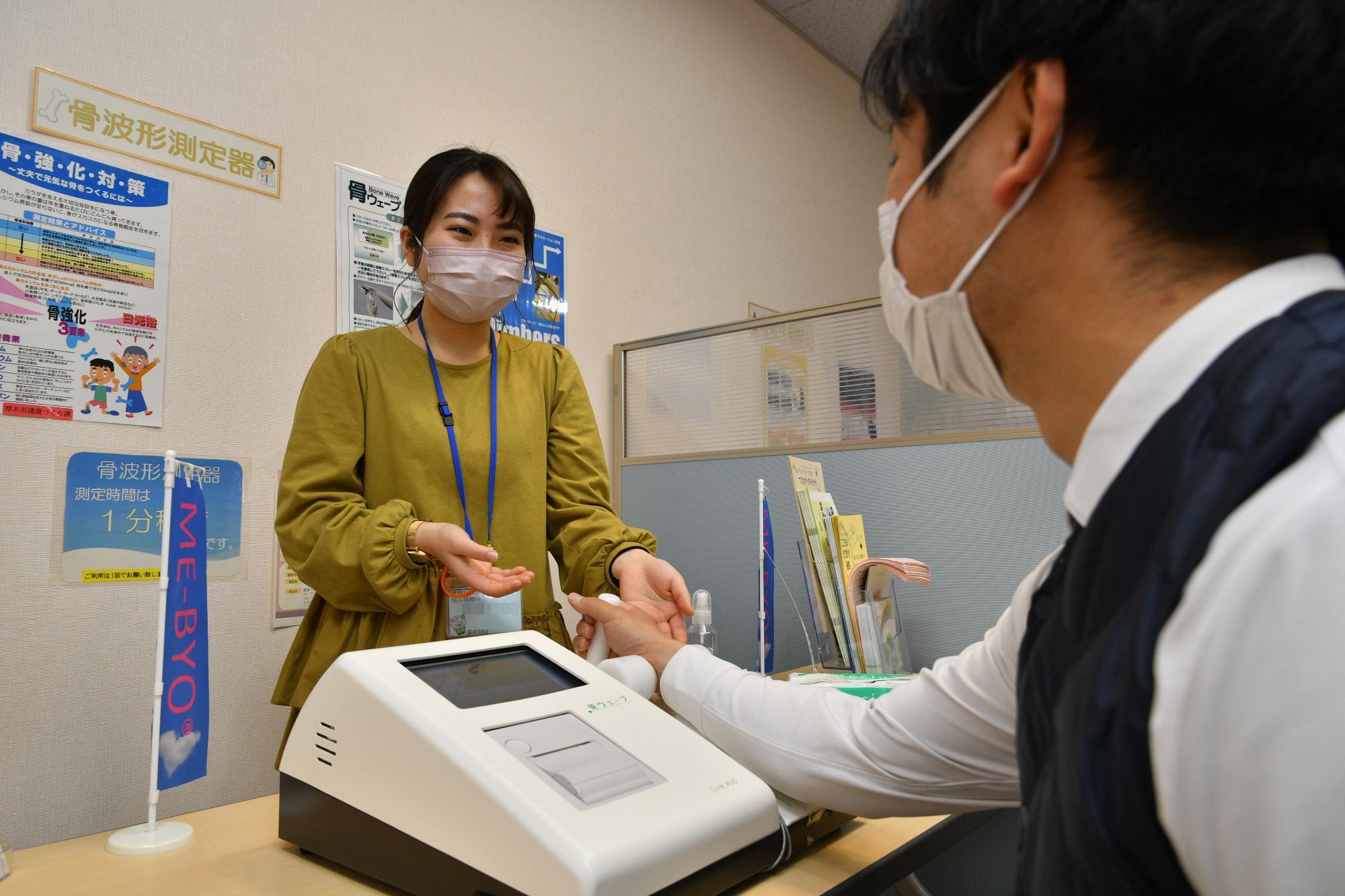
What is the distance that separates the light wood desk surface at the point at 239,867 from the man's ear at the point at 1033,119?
0.55 m

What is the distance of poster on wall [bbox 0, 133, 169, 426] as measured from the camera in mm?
1540

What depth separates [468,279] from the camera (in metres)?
1.48

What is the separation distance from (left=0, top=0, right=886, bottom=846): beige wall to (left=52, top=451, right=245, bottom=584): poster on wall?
0.03 meters

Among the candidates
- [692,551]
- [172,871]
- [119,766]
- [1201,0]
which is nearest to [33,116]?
[119,766]

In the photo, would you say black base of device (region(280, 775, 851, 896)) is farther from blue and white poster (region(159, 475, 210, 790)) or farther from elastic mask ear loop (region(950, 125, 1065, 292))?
elastic mask ear loop (region(950, 125, 1065, 292))

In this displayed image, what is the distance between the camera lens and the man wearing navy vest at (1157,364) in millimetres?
344

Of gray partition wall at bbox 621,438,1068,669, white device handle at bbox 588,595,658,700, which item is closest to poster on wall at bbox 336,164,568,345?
gray partition wall at bbox 621,438,1068,669

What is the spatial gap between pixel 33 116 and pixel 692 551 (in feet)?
5.29

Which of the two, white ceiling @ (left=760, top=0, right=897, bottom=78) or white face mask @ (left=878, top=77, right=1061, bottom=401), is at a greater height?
white ceiling @ (left=760, top=0, right=897, bottom=78)

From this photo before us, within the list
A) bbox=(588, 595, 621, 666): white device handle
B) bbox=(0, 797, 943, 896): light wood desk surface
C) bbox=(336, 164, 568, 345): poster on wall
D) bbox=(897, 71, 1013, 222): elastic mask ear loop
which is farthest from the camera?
bbox=(336, 164, 568, 345): poster on wall

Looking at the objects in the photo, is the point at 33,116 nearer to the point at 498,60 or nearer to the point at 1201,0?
the point at 498,60

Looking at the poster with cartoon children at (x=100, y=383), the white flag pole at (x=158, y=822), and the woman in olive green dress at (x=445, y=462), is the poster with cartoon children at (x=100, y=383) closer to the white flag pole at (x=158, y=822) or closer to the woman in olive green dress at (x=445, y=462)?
the woman in olive green dress at (x=445, y=462)

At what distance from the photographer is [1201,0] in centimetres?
47

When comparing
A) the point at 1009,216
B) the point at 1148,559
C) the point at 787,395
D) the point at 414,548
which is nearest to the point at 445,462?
the point at 414,548
